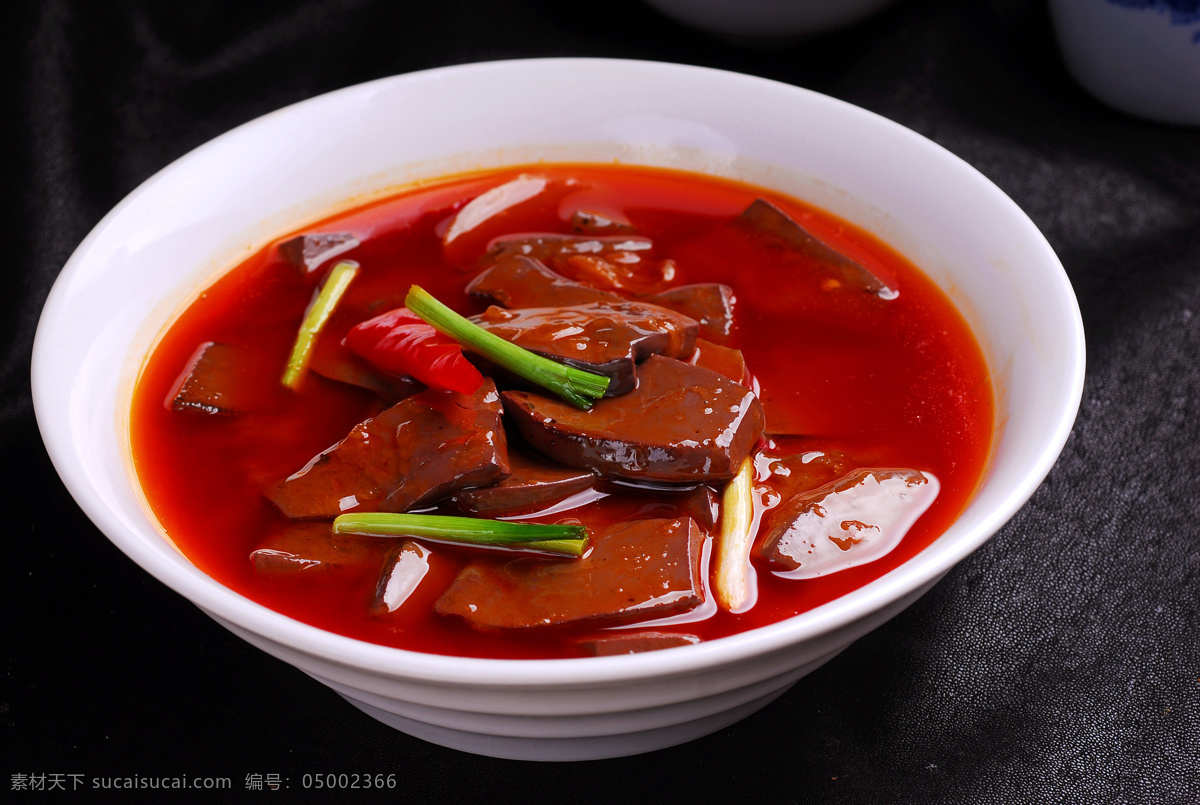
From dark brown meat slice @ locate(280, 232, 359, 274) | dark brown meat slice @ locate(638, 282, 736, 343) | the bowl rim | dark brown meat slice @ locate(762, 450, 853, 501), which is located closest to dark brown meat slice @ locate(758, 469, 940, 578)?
dark brown meat slice @ locate(762, 450, 853, 501)

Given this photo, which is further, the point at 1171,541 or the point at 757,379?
the point at 1171,541

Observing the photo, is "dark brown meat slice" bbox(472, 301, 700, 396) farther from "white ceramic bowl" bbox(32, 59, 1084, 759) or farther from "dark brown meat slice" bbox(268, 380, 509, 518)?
"white ceramic bowl" bbox(32, 59, 1084, 759)

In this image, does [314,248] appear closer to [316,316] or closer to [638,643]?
[316,316]

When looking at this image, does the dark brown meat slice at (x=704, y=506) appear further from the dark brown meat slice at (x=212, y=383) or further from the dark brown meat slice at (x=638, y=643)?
the dark brown meat slice at (x=212, y=383)

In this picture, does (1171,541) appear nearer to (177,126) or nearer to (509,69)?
(509,69)

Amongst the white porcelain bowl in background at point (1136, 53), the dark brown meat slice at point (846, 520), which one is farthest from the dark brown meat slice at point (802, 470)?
the white porcelain bowl in background at point (1136, 53)

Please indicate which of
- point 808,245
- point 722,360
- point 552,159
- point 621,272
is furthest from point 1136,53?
point 722,360

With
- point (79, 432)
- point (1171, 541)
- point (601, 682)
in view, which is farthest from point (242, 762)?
point (1171, 541)
